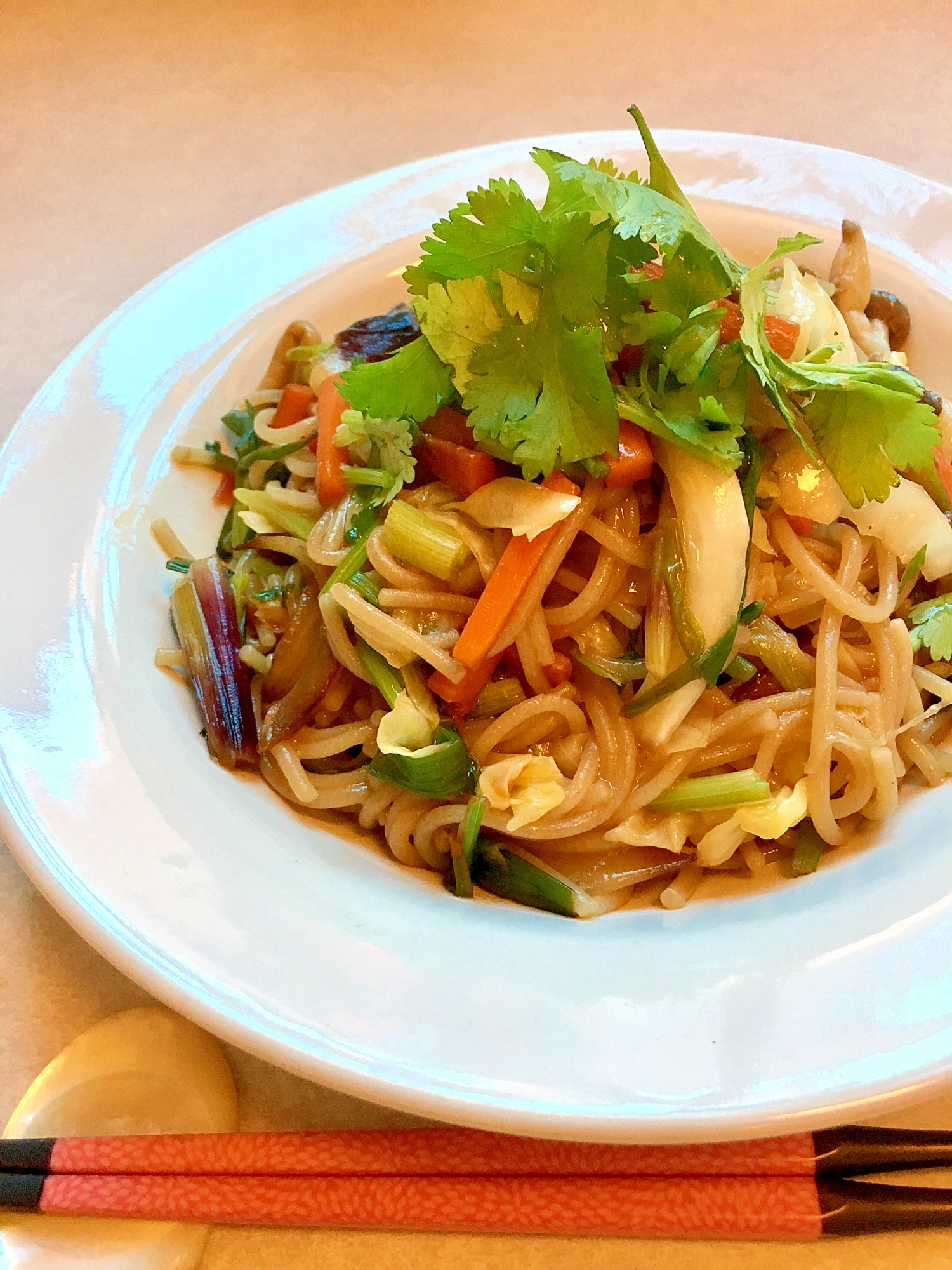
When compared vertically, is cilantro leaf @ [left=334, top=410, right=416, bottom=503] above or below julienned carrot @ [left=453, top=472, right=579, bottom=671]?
above

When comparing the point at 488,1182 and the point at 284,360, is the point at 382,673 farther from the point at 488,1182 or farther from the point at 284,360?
the point at 284,360

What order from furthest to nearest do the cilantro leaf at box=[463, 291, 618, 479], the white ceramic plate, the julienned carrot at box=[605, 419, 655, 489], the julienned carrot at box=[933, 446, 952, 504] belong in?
the julienned carrot at box=[933, 446, 952, 504] → the julienned carrot at box=[605, 419, 655, 489] → the cilantro leaf at box=[463, 291, 618, 479] → the white ceramic plate

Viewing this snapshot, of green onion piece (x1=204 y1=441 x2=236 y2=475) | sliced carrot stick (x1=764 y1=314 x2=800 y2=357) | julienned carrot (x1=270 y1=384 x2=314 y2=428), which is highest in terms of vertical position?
sliced carrot stick (x1=764 y1=314 x2=800 y2=357)

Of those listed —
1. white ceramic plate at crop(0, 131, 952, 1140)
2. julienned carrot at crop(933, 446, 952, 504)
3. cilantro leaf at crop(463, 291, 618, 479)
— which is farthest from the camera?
julienned carrot at crop(933, 446, 952, 504)

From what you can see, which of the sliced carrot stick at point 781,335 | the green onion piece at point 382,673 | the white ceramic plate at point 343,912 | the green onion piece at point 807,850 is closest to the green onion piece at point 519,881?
the white ceramic plate at point 343,912

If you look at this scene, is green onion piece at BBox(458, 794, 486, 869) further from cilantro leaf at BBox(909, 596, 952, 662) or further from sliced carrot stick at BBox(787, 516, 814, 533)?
cilantro leaf at BBox(909, 596, 952, 662)

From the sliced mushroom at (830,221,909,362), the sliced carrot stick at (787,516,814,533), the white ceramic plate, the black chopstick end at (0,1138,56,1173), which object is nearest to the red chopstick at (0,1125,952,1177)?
the black chopstick end at (0,1138,56,1173)

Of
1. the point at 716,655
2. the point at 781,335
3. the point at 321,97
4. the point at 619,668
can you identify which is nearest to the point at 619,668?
the point at 619,668
